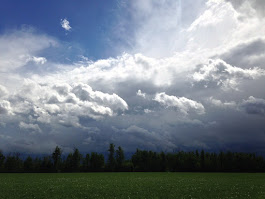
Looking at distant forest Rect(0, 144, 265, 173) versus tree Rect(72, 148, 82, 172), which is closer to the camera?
distant forest Rect(0, 144, 265, 173)

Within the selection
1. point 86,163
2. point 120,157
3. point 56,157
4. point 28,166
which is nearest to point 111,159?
point 120,157

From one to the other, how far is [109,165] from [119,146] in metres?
15.5

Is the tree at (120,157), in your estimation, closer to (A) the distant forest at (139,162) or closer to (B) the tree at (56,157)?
(A) the distant forest at (139,162)

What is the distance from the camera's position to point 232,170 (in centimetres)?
12112

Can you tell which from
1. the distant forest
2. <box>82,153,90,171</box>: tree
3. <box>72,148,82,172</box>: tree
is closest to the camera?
the distant forest

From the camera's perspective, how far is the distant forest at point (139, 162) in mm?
126562

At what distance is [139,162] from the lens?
147 m

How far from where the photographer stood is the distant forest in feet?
415
